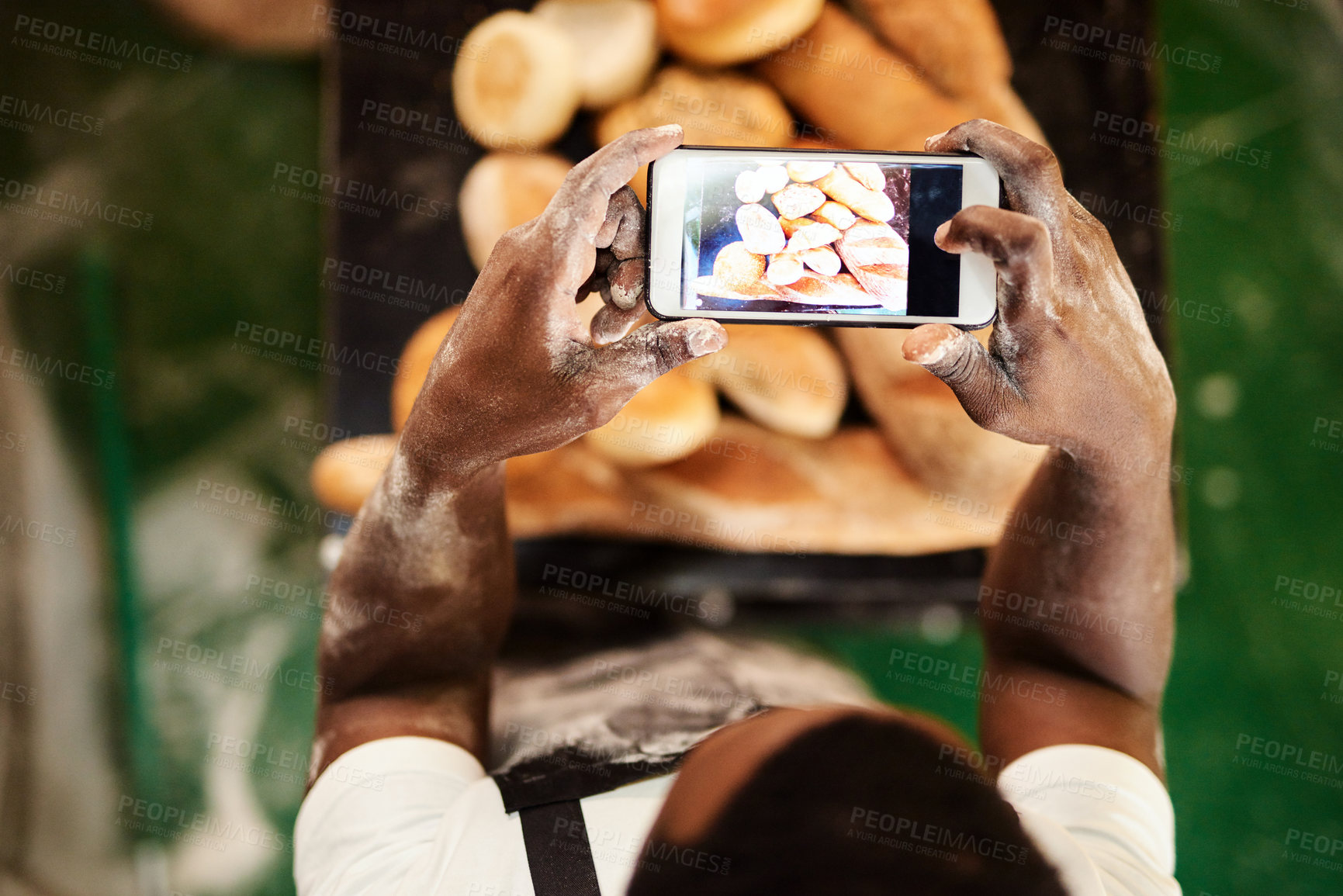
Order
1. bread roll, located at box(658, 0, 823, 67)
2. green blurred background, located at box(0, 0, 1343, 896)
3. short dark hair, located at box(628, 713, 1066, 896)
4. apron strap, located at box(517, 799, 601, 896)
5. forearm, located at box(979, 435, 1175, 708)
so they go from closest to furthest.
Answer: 1. short dark hair, located at box(628, 713, 1066, 896)
2. apron strap, located at box(517, 799, 601, 896)
3. forearm, located at box(979, 435, 1175, 708)
4. bread roll, located at box(658, 0, 823, 67)
5. green blurred background, located at box(0, 0, 1343, 896)

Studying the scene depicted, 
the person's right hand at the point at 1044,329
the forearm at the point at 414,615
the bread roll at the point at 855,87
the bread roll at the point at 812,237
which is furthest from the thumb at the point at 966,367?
the bread roll at the point at 855,87

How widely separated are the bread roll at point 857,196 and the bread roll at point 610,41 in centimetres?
50

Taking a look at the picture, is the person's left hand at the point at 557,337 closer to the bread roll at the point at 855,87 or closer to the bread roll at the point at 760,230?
the bread roll at the point at 760,230

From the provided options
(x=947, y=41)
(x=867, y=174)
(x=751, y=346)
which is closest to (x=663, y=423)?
(x=751, y=346)

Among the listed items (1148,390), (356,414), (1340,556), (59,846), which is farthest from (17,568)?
(1340,556)

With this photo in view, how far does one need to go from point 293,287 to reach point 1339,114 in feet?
5.02

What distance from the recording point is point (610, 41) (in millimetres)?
1064

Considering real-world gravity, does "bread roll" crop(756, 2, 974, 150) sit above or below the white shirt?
above

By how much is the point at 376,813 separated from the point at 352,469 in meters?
0.52

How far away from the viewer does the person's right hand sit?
58cm

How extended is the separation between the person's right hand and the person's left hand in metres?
0.18

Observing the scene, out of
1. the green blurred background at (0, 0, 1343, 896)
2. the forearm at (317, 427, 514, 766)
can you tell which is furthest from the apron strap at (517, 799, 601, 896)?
the green blurred background at (0, 0, 1343, 896)

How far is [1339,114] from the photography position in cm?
124

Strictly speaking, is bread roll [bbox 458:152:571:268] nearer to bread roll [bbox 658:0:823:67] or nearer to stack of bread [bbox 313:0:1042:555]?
stack of bread [bbox 313:0:1042:555]
